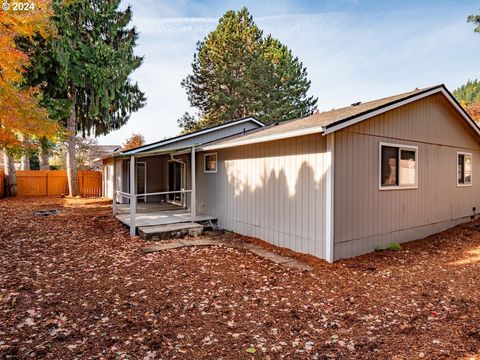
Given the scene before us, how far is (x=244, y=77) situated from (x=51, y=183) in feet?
52.3

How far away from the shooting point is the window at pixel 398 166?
7.04 m

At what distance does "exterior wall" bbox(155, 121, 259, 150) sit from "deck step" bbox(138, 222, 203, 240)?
3936 millimetres

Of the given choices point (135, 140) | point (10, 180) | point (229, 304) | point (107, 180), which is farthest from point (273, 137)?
point (135, 140)

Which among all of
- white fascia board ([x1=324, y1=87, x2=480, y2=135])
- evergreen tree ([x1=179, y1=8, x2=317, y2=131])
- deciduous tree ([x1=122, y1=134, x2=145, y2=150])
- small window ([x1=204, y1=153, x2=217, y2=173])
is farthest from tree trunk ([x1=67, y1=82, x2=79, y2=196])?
deciduous tree ([x1=122, y1=134, x2=145, y2=150])

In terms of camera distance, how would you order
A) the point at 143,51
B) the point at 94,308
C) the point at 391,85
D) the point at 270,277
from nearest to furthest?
the point at 94,308 < the point at 270,277 < the point at 143,51 < the point at 391,85

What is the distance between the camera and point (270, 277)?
205 inches

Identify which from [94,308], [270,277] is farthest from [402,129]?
[94,308]

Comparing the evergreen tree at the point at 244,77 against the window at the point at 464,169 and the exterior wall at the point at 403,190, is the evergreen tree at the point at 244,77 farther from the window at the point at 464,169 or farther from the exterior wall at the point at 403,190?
the exterior wall at the point at 403,190

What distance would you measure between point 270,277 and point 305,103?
74.4 feet

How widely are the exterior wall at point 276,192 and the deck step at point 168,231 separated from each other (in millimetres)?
1224

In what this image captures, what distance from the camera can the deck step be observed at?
308 inches

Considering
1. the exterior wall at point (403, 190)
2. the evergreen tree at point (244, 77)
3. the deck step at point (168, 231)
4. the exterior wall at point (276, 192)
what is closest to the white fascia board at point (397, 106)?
the exterior wall at point (403, 190)

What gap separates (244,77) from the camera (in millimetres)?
23312

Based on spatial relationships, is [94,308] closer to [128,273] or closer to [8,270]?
[128,273]
